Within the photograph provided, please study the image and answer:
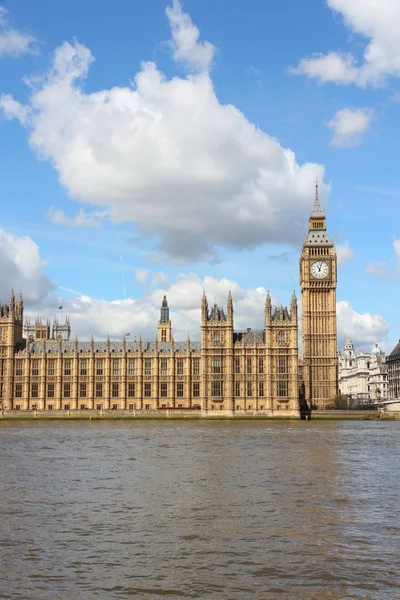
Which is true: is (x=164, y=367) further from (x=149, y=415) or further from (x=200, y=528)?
(x=200, y=528)

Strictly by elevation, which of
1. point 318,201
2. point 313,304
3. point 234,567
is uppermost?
point 318,201

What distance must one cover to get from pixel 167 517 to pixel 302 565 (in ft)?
28.5

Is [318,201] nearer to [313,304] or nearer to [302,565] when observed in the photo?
[313,304]

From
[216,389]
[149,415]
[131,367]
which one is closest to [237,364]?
[216,389]

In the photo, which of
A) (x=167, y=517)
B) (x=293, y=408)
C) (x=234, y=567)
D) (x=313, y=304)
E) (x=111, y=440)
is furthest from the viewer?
(x=313, y=304)

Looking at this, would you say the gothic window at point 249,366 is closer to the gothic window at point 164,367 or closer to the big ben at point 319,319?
the gothic window at point 164,367

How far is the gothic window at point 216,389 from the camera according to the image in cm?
13662

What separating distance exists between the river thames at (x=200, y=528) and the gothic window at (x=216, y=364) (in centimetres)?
8353

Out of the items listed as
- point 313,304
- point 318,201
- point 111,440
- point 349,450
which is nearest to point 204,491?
point 349,450

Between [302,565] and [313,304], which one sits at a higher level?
[313,304]

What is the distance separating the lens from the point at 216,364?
13812 centimetres

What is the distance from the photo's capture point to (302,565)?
23328mm

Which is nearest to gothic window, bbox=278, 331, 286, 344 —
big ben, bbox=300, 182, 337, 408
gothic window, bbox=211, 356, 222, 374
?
gothic window, bbox=211, 356, 222, 374

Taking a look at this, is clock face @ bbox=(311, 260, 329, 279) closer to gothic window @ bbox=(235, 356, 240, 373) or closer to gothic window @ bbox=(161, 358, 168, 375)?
gothic window @ bbox=(235, 356, 240, 373)
